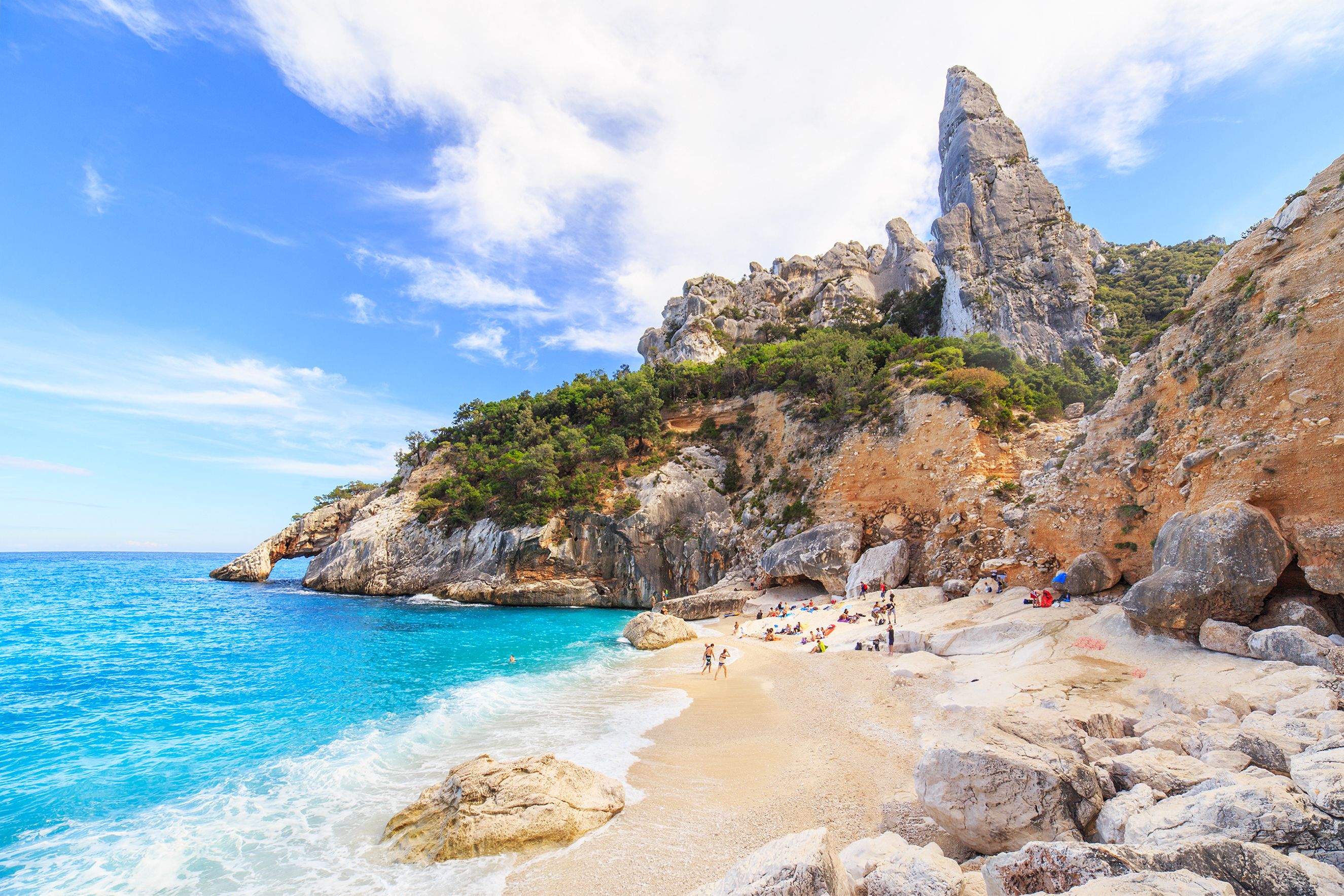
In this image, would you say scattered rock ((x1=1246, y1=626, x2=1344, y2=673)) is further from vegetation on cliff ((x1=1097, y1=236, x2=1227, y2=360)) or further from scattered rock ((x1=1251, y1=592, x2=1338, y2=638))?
vegetation on cliff ((x1=1097, y1=236, x2=1227, y2=360))

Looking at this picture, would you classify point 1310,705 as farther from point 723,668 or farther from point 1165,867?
point 723,668

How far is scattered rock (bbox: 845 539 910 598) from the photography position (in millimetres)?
24125

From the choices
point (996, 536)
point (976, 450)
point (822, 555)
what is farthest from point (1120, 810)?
point (822, 555)

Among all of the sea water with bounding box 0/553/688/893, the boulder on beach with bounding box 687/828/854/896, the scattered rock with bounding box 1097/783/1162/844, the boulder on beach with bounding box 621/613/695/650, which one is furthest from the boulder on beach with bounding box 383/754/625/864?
the boulder on beach with bounding box 621/613/695/650

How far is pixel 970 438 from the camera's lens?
25281 mm

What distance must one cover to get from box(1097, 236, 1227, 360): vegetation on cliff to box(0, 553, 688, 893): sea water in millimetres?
34865

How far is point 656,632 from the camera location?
22094mm

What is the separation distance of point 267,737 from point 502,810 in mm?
7964

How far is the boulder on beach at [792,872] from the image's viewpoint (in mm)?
3883

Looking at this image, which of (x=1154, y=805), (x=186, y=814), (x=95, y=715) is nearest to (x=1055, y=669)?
(x=1154, y=805)

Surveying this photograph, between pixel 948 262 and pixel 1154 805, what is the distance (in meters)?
44.5

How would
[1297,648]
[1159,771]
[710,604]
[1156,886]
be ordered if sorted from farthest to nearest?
[710,604]
[1297,648]
[1159,771]
[1156,886]

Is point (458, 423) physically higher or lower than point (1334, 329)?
higher

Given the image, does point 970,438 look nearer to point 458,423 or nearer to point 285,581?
point 458,423
